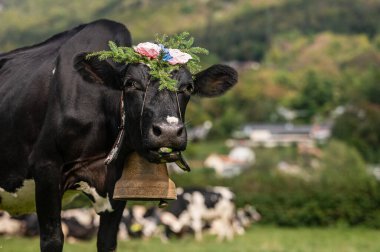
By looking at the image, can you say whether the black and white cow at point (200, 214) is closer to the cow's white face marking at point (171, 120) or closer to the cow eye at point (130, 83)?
the cow eye at point (130, 83)

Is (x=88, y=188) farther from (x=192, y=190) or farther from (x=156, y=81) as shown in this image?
(x=192, y=190)

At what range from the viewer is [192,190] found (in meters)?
20.5

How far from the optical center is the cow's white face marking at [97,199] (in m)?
5.85

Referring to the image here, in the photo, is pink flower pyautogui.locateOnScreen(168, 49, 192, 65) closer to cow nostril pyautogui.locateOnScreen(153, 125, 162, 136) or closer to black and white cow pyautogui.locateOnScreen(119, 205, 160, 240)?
cow nostril pyautogui.locateOnScreen(153, 125, 162, 136)

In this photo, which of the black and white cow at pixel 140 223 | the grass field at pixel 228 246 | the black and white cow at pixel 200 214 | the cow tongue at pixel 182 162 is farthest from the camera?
the black and white cow at pixel 200 214

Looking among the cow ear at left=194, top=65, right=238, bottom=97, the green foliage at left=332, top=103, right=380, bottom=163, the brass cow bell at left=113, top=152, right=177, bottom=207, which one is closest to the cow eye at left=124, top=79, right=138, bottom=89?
the brass cow bell at left=113, top=152, right=177, bottom=207

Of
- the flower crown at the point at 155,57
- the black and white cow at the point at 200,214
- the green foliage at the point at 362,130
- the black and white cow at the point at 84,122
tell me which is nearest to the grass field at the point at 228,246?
the black and white cow at the point at 200,214

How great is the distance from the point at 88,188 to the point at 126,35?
1341mm

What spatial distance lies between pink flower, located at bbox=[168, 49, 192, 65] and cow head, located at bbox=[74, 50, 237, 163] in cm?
7

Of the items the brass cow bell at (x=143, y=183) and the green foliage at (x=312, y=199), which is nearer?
the brass cow bell at (x=143, y=183)

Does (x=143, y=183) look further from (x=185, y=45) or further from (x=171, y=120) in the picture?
(x=185, y=45)

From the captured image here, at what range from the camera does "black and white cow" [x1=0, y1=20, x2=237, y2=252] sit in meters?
5.20

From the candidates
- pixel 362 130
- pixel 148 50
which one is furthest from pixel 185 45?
pixel 362 130

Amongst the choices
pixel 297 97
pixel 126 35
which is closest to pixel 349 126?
pixel 297 97
